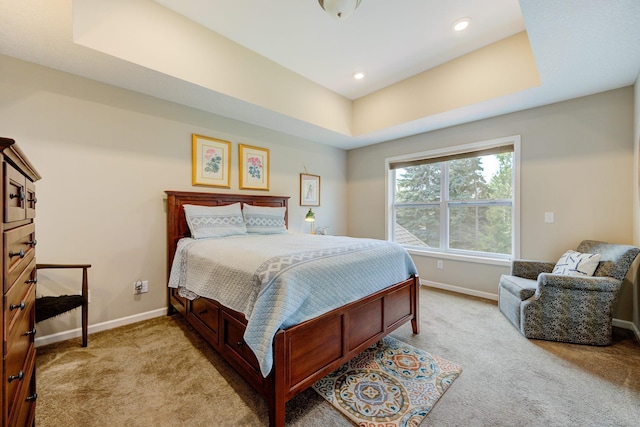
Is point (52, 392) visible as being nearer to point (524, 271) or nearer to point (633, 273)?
point (524, 271)

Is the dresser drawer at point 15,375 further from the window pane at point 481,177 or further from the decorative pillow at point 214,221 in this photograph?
the window pane at point 481,177

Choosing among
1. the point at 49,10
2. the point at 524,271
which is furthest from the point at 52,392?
the point at 524,271

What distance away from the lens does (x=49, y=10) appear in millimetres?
1775

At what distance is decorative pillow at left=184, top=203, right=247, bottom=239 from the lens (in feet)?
8.87

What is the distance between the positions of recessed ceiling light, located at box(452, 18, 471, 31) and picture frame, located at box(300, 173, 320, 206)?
8.76 ft

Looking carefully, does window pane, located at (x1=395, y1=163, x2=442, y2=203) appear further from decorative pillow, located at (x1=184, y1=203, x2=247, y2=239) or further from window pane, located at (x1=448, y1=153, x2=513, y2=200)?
decorative pillow, located at (x1=184, y1=203, x2=247, y2=239)

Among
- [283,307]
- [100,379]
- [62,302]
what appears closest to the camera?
[283,307]

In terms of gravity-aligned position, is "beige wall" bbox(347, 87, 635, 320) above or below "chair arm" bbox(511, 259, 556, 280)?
above

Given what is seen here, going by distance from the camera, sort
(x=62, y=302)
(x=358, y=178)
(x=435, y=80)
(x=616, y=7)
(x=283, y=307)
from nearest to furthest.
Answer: (x=283, y=307), (x=616, y=7), (x=62, y=302), (x=435, y=80), (x=358, y=178)

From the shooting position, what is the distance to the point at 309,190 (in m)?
4.38

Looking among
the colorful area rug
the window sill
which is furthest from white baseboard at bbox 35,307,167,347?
the window sill

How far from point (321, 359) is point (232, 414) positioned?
0.58 metres

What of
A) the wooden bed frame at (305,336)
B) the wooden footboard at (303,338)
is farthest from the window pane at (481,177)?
the wooden footboard at (303,338)

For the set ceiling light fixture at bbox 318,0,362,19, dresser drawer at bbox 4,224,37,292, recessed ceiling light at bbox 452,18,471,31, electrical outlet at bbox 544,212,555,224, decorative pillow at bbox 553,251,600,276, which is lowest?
decorative pillow at bbox 553,251,600,276
